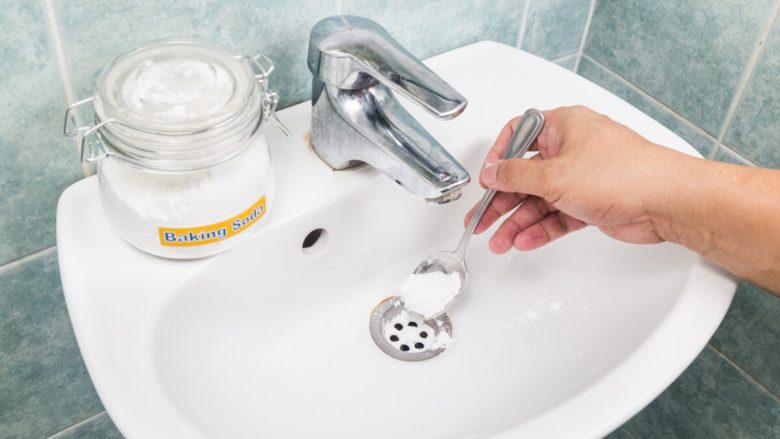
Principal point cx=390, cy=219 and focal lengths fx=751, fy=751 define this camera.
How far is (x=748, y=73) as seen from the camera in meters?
0.76

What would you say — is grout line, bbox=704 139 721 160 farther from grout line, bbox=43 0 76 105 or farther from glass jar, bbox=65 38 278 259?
grout line, bbox=43 0 76 105

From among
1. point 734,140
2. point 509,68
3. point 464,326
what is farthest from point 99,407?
point 734,140

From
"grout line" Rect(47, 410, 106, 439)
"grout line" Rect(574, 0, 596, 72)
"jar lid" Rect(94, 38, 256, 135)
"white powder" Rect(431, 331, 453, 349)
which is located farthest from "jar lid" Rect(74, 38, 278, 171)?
"grout line" Rect(574, 0, 596, 72)

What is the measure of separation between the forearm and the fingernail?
12cm

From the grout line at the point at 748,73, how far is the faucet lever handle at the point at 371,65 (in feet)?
1.31

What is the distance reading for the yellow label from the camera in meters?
0.50

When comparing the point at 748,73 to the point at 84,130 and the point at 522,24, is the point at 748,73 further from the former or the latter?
the point at 84,130

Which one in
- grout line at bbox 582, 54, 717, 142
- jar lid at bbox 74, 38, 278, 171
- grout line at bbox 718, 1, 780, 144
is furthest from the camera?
grout line at bbox 582, 54, 717, 142

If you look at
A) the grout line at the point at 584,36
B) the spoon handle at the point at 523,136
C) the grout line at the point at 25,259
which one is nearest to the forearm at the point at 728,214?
the spoon handle at the point at 523,136

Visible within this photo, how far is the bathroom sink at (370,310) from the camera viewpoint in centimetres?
49

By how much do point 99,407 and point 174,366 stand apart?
0.96 ft

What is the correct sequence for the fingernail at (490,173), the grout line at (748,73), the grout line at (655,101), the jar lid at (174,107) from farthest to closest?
the grout line at (655,101) < the grout line at (748,73) < the fingernail at (490,173) < the jar lid at (174,107)

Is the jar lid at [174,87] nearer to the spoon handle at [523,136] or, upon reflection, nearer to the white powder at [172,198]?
the white powder at [172,198]

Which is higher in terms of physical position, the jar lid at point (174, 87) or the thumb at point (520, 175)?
the jar lid at point (174, 87)
